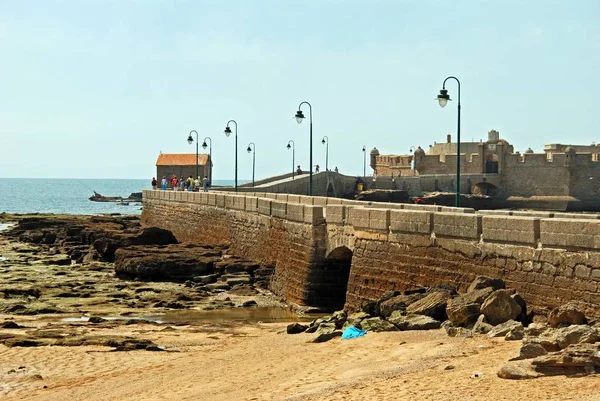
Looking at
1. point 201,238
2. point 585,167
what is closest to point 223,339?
point 201,238

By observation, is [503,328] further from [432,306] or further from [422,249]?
[422,249]

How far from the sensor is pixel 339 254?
68.4 ft

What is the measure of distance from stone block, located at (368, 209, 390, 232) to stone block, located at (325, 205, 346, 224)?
1339 millimetres

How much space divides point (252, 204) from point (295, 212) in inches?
237

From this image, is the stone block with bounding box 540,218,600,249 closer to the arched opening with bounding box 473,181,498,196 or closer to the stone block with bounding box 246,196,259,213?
the stone block with bounding box 246,196,259,213

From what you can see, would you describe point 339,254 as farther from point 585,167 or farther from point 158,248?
point 585,167

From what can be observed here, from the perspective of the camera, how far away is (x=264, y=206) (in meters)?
27.0

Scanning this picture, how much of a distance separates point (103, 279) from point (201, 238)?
9091 millimetres

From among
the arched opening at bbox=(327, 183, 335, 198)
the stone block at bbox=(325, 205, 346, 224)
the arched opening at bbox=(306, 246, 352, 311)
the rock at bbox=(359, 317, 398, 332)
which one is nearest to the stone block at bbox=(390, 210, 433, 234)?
the stone block at bbox=(325, 205, 346, 224)

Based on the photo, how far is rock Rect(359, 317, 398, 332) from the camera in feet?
45.8

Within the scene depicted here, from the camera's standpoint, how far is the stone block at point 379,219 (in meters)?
18.3

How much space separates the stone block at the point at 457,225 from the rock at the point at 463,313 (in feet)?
8.12

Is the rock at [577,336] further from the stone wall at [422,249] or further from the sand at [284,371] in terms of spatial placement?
the stone wall at [422,249]

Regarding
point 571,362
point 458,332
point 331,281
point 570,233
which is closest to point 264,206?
point 331,281
